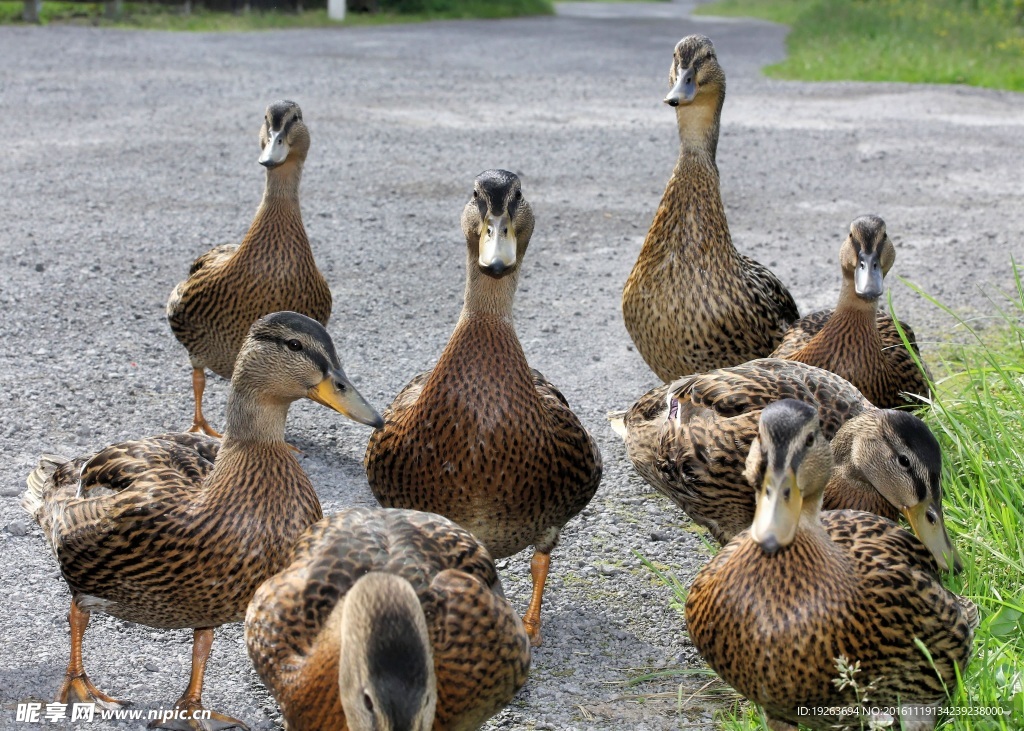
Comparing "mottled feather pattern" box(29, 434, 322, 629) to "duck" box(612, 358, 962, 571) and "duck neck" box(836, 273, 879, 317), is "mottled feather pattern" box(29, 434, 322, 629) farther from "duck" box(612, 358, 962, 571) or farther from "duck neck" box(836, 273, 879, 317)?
"duck neck" box(836, 273, 879, 317)

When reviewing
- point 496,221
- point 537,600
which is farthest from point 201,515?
point 496,221

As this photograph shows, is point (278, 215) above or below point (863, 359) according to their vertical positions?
above

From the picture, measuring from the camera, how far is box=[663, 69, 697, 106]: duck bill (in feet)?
17.9

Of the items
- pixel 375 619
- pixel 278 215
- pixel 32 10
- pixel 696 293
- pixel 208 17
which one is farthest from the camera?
pixel 208 17

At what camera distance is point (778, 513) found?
10.4 feet

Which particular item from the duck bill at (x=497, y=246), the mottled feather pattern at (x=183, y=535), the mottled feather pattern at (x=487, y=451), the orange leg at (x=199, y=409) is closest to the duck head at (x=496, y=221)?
the duck bill at (x=497, y=246)

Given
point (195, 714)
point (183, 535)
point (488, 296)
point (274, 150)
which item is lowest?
point (195, 714)

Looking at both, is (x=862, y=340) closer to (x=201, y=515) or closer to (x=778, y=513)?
(x=778, y=513)

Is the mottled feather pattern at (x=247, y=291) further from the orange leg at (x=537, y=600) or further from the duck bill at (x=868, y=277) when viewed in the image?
the duck bill at (x=868, y=277)

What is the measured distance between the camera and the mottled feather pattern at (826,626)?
3299 millimetres

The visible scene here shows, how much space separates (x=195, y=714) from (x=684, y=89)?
3430mm

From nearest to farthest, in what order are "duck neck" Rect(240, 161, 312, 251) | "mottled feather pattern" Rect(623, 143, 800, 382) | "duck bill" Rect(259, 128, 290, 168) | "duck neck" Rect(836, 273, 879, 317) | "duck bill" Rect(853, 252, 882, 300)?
"duck bill" Rect(853, 252, 882, 300)
"duck neck" Rect(836, 273, 879, 317)
"mottled feather pattern" Rect(623, 143, 800, 382)
"duck neck" Rect(240, 161, 312, 251)
"duck bill" Rect(259, 128, 290, 168)

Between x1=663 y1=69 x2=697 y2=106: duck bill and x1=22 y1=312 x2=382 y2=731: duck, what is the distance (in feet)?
7.59

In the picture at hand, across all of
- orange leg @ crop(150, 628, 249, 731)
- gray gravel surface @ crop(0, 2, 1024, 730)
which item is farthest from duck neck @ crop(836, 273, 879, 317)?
orange leg @ crop(150, 628, 249, 731)
